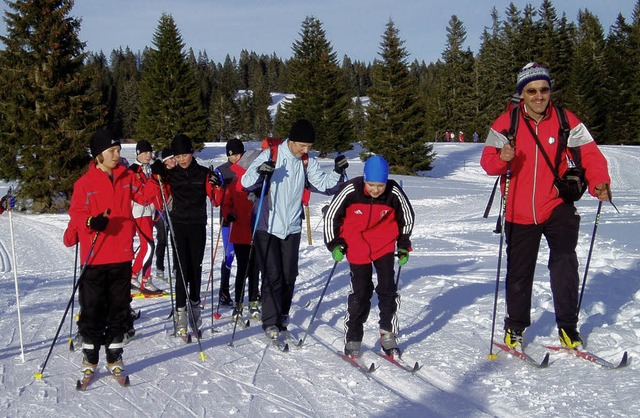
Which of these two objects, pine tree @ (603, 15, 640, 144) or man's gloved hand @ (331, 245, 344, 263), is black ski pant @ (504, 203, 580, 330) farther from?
pine tree @ (603, 15, 640, 144)

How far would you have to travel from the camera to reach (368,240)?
566 cm

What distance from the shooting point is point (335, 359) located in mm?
5746

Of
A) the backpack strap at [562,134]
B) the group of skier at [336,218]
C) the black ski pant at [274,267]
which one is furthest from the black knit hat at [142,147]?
the backpack strap at [562,134]

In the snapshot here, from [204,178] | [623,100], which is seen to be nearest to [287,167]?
[204,178]

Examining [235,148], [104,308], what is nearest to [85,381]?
[104,308]

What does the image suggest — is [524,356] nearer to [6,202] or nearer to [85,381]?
[85,381]

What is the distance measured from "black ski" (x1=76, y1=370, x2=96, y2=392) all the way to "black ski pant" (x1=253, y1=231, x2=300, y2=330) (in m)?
1.88

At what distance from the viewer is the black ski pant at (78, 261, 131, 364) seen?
16.5ft

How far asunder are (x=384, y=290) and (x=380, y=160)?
1196 mm

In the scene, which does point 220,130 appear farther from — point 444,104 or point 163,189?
point 163,189

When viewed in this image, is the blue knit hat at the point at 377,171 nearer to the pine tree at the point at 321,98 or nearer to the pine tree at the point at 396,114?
the pine tree at the point at 396,114

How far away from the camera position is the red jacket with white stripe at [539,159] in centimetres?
520

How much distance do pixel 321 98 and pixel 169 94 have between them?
10.9 m

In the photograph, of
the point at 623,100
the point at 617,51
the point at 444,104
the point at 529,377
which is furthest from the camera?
the point at 444,104
